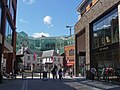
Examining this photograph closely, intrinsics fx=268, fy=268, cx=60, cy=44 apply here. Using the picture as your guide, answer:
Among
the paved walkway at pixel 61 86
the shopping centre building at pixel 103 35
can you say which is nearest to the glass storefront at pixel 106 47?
the shopping centre building at pixel 103 35

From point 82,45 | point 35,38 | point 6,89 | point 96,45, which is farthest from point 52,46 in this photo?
point 6,89

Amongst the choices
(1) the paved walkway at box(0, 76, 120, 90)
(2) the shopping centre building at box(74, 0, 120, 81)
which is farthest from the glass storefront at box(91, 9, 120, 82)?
(1) the paved walkway at box(0, 76, 120, 90)

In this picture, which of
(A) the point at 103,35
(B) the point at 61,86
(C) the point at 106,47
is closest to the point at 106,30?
(A) the point at 103,35

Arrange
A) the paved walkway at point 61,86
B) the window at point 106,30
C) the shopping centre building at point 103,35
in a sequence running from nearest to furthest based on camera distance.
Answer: the paved walkway at point 61,86, the shopping centre building at point 103,35, the window at point 106,30

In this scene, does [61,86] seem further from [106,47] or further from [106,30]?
[106,30]

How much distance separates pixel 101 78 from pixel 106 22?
594 centimetres

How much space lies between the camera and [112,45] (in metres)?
25.6

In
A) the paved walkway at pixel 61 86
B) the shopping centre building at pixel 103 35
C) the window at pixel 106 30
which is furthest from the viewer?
the window at pixel 106 30

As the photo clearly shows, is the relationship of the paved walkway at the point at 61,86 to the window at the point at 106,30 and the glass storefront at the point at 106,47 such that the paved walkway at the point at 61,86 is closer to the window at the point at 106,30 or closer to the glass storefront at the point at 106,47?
the glass storefront at the point at 106,47

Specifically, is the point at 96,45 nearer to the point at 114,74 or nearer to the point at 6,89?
the point at 114,74

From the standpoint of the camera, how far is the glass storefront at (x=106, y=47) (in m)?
24.7

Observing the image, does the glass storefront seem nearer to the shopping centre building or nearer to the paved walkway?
the shopping centre building

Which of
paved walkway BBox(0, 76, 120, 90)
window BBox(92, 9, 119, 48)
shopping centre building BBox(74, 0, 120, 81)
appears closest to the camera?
paved walkway BBox(0, 76, 120, 90)

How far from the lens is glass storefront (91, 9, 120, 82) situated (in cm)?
2472
